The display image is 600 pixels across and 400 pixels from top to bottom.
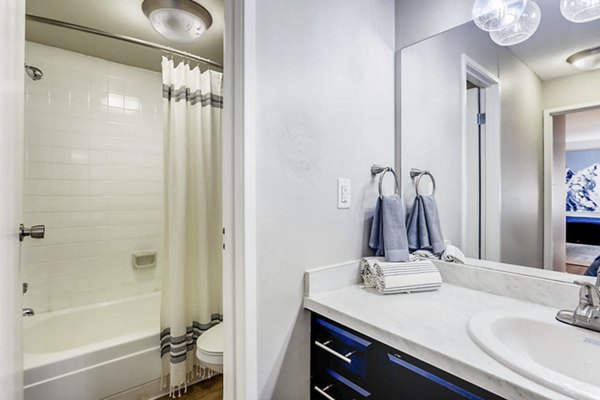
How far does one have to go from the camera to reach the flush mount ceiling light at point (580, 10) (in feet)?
3.17

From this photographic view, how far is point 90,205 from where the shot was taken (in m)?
2.26

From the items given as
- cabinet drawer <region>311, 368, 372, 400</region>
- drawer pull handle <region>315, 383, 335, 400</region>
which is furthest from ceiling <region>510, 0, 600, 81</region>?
drawer pull handle <region>315, 383, 335, 400</region>

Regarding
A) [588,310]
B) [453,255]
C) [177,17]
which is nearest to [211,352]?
[453,255]

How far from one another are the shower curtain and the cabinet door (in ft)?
4.56

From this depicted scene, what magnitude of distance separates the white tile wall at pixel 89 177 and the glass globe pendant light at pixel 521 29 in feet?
8.17

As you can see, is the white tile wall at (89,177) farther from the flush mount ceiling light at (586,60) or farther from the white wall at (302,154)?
the flush mount ceiling light at (586,60)

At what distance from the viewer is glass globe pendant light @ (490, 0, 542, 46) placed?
1099 mm

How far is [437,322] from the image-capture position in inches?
34.8

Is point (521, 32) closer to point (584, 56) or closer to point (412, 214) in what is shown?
point (584, 56)

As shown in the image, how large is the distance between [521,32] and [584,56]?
240 millimetres

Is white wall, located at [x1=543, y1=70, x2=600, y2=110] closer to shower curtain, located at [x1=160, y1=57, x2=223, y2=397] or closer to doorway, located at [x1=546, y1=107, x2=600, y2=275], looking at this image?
doorway, located at [x1=546, y1=107, x2=600, y2=275]

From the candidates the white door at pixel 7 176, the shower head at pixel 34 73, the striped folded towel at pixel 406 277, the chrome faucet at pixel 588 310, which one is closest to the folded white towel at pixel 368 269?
the striped folded towel at pixel 406 277

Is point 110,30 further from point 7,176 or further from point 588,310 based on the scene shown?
point 588,310

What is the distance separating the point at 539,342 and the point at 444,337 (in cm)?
34
